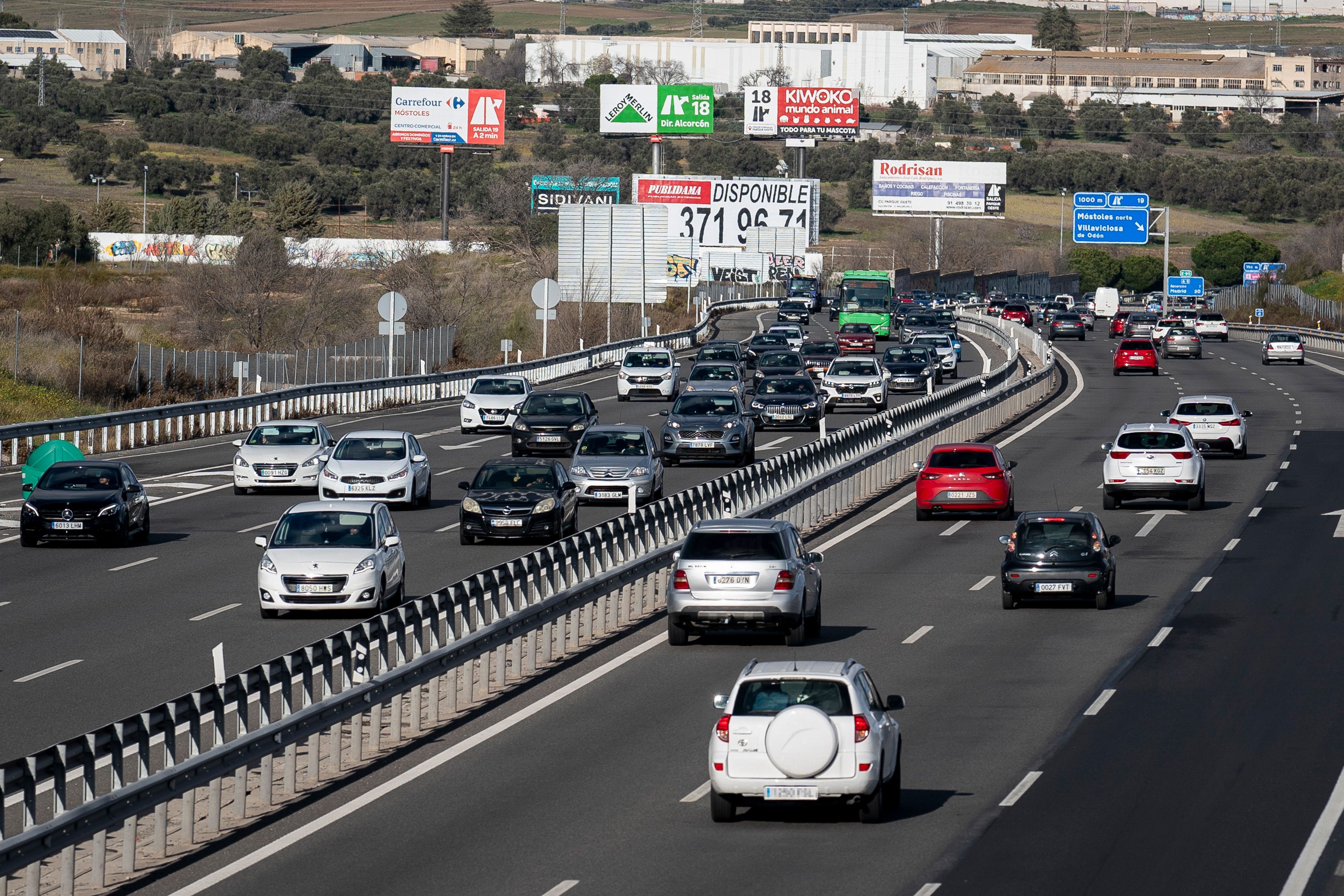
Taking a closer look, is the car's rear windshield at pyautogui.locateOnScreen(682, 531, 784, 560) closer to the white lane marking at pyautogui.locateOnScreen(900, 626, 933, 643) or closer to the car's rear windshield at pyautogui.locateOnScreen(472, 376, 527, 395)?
the white lane marking at pyautogui.locateOnScreen(900, 626, 933, 643)

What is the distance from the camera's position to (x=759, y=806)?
1555 cm

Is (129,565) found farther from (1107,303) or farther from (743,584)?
(1107,303)

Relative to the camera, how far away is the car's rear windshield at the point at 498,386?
53.0 m

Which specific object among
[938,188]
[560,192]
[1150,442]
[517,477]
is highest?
[560,192]

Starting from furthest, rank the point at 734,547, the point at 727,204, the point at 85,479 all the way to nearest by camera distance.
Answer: the point at 727,204, the point at 85,479, the point at 734,547

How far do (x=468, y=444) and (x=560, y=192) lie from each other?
373ft

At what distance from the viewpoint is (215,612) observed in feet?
81.9

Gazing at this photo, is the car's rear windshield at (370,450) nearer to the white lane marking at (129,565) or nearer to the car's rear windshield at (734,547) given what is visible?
the white lane marking at (129,565)

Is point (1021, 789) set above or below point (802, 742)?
below

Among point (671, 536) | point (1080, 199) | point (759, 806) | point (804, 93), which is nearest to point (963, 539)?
point (671, 536)

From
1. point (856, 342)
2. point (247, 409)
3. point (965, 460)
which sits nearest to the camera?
point (965, 460)

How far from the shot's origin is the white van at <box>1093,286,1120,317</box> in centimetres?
12975

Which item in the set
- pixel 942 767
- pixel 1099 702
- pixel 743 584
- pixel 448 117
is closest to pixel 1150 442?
pixel 743 584

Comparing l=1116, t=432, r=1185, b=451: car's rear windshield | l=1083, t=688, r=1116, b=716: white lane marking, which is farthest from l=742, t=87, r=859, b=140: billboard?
l=1083, t=688, r=1116, b=716: white lane marking
